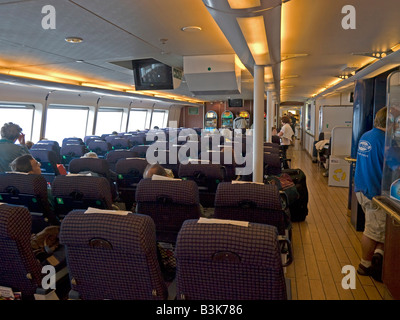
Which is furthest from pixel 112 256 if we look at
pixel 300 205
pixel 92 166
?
pixel 300 205

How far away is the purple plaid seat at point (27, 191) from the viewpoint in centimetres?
302

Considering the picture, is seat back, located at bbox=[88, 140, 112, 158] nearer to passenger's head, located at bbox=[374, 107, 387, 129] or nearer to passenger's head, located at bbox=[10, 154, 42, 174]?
passenger's head, located at bbox=[10, 154, 42, 174]

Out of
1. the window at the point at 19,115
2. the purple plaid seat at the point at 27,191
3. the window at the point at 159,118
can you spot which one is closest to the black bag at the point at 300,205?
the purple plaid seat at the point at 27,191

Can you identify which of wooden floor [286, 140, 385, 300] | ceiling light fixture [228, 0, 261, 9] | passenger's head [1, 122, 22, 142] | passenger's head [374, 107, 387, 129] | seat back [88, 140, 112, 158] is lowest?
wooden floor [286, 140, 385, 300]

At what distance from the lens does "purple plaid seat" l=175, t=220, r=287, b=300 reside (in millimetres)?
1554

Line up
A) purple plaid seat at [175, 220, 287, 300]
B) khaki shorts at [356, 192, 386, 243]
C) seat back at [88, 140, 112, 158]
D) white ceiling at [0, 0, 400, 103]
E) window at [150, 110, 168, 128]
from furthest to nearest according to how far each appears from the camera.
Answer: window at [150, 110, 168, 128] < seat back at [88, 140, 112, 158] < khaki shorts at [356, 192, 386, 243] < white ceiling at [0, 0, 400, 103] < purple plaid seat at [175, 220, 287, 300]

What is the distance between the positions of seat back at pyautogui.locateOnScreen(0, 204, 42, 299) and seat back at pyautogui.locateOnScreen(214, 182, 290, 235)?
1.48 metres

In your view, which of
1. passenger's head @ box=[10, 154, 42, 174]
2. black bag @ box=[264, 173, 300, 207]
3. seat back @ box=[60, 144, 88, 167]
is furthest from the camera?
seat back @ box=[60, 144, 88, 167]

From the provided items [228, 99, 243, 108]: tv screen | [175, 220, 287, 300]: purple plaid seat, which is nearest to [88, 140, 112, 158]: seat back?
[175, 220, 287, 300]: purple plaid seat

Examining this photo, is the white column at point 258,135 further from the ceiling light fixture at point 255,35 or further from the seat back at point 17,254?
the seat back at point 17,254

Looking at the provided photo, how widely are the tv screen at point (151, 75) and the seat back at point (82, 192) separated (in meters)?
3.52

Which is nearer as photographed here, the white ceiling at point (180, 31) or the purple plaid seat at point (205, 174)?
the white ceiling at point (180, 31)

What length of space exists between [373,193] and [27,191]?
351 cm
